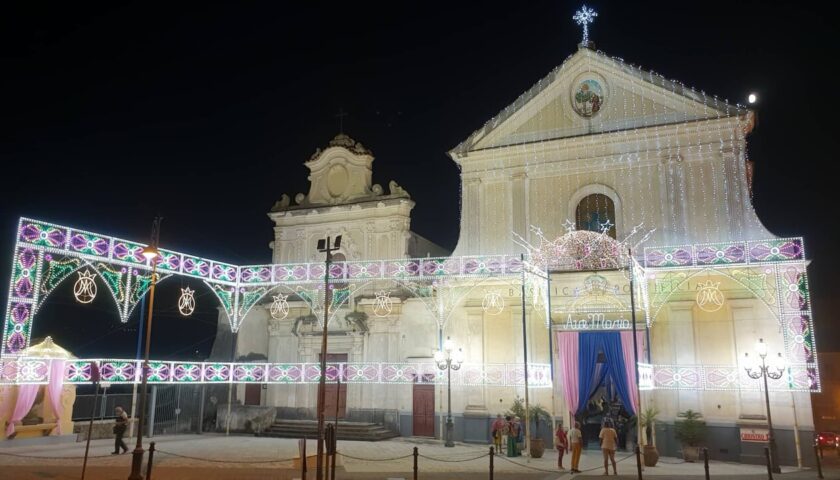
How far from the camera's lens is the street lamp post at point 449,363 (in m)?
21.9

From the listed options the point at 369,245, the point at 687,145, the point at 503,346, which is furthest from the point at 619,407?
the point at 369,245

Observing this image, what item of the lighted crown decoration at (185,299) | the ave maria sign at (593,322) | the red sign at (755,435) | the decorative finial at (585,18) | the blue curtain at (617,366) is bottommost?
the red sign at (755,435)

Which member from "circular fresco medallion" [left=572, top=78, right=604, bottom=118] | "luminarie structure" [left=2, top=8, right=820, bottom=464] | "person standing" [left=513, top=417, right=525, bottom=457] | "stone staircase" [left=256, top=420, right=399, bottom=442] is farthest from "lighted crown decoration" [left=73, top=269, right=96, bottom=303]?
"circular fresco medallion" [left=572, top=78, right=604, bottom=118]

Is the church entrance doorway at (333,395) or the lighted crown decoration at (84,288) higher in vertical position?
the lighted crown decoration at (84,288)

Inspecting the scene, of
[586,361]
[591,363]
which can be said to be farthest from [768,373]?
[586,361]

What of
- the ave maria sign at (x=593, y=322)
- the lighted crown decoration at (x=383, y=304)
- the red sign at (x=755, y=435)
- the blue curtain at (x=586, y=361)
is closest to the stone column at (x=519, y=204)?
the ave maria sign at (x=593, y=322)

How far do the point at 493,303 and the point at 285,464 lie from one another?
9340 millimetres

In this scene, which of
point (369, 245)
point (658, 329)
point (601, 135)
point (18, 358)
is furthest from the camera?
point (369, 245)

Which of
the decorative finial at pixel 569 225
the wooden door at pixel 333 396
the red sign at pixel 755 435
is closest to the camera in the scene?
the red sign at pixel 755 435

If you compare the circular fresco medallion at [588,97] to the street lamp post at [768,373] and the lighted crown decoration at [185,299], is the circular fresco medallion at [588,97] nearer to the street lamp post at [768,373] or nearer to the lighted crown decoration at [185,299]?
the street lamp post at [768,373]

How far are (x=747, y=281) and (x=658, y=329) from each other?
3.21 m

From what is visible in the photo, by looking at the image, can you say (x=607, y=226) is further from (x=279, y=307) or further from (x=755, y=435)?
(x=279, y=307)

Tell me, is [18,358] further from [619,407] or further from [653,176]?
[653,176]

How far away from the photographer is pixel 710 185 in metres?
22.5
